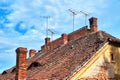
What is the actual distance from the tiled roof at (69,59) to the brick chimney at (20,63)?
19.9 inches

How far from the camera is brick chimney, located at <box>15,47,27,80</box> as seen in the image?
63.6 feet

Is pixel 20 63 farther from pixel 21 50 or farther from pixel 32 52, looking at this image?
pixel 32 52

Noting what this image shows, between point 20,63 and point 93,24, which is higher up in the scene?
point 93,24

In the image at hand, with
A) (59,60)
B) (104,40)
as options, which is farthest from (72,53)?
(104,40)

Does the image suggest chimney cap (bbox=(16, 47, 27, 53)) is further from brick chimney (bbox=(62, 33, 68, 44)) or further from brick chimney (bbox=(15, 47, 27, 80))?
brick chimney (bbox=(62, 33, 68, 44))

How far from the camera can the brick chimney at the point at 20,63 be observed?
763 inches

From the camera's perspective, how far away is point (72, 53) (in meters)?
20.1

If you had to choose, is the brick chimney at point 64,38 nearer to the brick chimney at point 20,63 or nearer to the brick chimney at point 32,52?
the brick chimney at point 20,63

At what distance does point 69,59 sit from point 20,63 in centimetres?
328

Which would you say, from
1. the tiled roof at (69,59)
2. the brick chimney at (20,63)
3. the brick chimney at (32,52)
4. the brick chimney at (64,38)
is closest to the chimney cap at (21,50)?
the brick chimney at (20,63)

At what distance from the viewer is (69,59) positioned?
63.1 feet

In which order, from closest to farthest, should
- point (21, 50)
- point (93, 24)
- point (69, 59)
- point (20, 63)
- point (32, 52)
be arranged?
point (69, 59) → point (20, 63) → point (21, 50) → point (93, 24) → point (32, 52)

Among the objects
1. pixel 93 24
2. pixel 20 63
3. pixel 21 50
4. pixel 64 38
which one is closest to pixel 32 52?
pixel 64 38

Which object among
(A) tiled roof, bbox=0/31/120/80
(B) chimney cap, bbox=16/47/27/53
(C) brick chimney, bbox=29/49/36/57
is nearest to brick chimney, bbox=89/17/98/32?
(A) tiled roof, bbox=0/31/120/80
